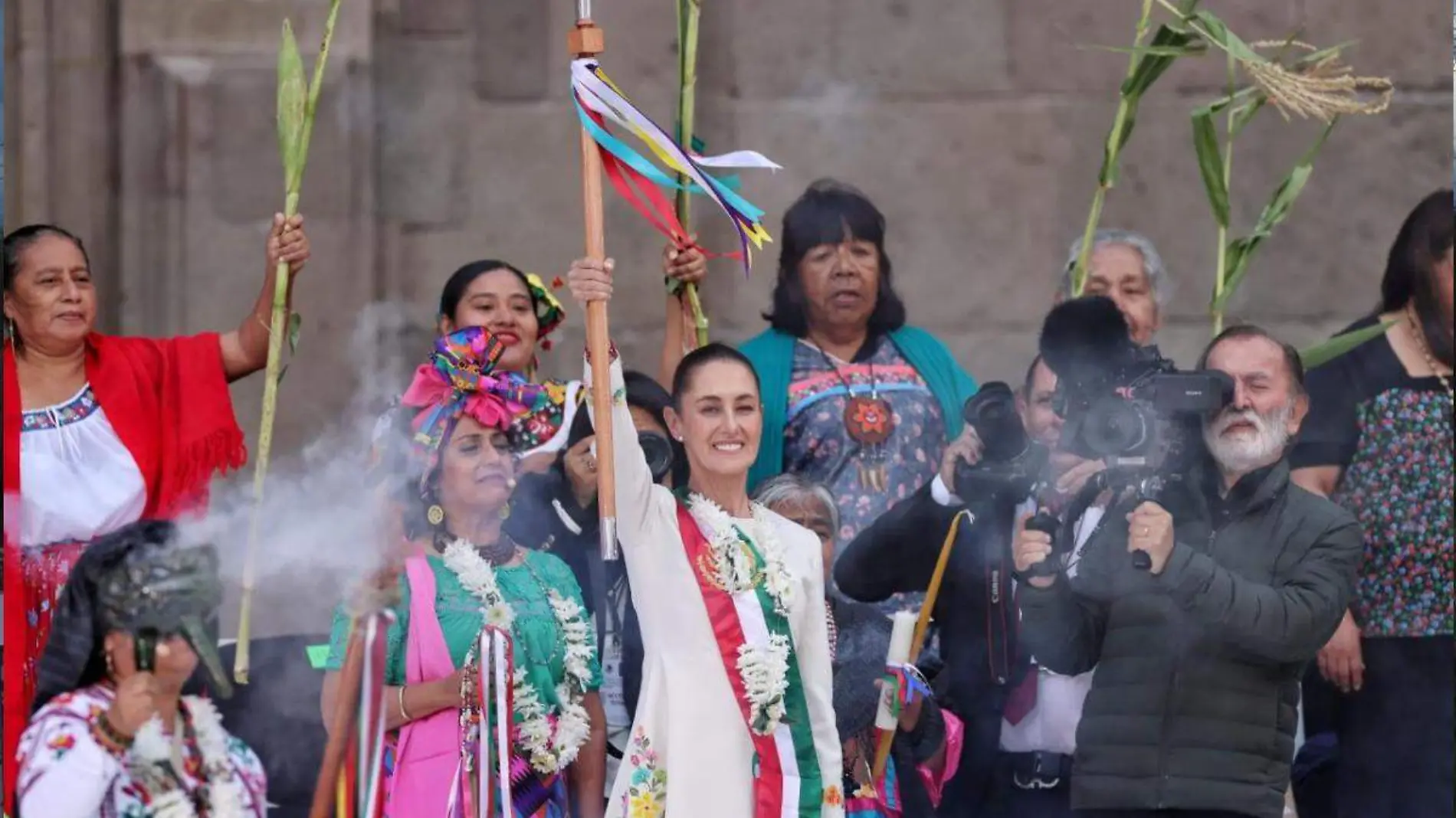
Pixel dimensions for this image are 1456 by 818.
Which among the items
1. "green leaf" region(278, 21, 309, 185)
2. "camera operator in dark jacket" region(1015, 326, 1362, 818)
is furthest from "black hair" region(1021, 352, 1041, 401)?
"green leaf" region(278, 21, 309, 185)

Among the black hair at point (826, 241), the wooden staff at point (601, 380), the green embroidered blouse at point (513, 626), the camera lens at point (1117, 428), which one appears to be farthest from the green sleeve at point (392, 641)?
the camera lens at point (1117, 428)

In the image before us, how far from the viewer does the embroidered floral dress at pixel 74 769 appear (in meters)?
5.35

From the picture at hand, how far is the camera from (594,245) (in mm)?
5508

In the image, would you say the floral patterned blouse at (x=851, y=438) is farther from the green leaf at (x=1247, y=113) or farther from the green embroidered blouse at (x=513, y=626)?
the green leaf at (x=1247, y=113)

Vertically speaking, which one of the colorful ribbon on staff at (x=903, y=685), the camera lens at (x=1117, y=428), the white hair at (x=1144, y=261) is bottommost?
the colorful ribbon on staff at (x=903, y=685)

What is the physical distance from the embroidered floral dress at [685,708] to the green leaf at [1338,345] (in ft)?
4.98

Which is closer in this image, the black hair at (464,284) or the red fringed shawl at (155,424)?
the red fringed shawl at (155,424)

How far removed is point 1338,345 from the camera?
6.40m

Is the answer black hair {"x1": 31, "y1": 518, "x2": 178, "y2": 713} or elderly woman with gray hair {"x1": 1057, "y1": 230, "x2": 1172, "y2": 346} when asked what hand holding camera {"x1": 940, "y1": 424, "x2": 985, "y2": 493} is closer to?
elderly woman with gray hair {"x1": 1057, "y1": 230, "x2": 1172, "y2": 346}

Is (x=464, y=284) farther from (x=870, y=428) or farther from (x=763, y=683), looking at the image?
(x=763, y=683)

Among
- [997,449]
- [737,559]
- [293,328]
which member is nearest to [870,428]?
[997,449]

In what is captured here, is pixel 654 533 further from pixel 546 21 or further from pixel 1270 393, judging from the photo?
pixel 546 21

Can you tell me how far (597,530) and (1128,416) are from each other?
1.18 metres

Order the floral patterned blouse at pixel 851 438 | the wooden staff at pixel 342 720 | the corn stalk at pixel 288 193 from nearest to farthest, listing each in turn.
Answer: the wooden staff at pixel 342 720, the corn stalk at pixel 288 193, the floral patterned blouse at pixel 851 438
